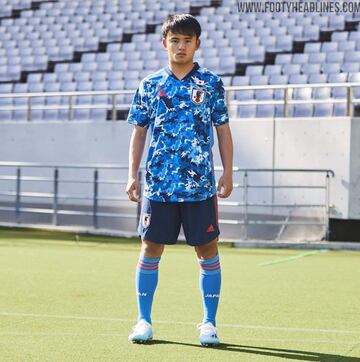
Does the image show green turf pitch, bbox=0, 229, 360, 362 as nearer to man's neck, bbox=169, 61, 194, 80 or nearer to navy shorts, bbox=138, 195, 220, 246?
navy shorts, bbox=138, 195, 220, 246

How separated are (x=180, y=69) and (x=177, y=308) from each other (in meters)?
2.16

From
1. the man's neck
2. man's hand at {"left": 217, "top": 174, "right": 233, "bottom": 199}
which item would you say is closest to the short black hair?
the man's neck

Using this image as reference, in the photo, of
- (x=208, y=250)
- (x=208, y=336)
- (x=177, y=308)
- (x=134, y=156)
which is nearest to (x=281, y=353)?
(x=208, y=336)

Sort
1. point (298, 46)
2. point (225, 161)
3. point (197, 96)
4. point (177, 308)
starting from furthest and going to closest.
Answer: point (298, 46) < point (177, 308) < point (225, 161) < point (197, 96)

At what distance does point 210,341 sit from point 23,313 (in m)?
1.65

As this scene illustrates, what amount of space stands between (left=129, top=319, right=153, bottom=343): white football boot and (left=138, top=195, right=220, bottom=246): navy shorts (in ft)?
1.44

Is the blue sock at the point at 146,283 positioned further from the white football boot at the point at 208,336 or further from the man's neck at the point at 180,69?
the man's neck at the point at 180,69

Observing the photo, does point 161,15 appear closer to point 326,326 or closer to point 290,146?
point 290,146

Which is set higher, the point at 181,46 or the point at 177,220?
the point at 181,46

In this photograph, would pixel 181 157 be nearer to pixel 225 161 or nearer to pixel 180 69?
pixel 225 161

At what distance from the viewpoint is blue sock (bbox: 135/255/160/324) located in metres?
4.92

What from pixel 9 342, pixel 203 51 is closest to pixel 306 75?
pixel 203 51

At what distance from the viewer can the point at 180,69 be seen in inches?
188

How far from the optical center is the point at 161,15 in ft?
70.4
